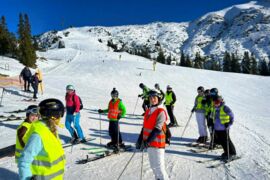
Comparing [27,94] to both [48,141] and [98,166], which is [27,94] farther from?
[48,141]

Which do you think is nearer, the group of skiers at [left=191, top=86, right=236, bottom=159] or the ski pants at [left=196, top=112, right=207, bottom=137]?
the group of skiers at [left=191, top=86, right=236, bottom=159]

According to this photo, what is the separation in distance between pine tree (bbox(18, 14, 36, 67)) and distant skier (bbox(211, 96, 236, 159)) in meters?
52.0

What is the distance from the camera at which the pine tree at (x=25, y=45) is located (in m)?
55.1

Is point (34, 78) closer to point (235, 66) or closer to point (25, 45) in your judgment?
point (25, 45)

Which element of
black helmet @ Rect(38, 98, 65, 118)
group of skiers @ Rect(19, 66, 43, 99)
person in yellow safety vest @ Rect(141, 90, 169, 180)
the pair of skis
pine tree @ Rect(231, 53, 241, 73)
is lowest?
the pair of skis

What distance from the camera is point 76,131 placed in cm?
980

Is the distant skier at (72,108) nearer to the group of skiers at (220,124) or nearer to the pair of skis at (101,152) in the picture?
the pair of skis at (101,152)

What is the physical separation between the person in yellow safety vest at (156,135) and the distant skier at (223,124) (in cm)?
300

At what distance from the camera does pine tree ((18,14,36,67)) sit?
5512 centimetres

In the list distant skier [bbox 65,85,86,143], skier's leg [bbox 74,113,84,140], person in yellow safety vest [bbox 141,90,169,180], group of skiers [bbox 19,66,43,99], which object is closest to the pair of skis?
skier's leg [bbox 74,113,84,140]

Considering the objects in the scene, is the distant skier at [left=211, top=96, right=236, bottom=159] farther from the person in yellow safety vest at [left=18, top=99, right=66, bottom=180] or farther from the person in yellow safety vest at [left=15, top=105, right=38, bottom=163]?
the person in yellow safety vest at [left=18, top=99, right=66, bottom=180]

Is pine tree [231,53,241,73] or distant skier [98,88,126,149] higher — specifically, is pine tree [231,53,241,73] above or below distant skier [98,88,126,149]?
above

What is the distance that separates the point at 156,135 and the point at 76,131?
5.30 m

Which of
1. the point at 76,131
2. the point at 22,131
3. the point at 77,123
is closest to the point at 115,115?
the point at 77,123
